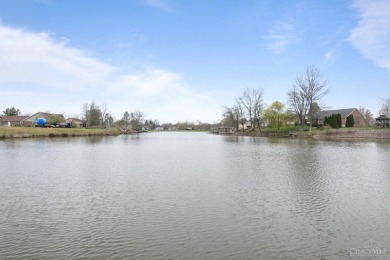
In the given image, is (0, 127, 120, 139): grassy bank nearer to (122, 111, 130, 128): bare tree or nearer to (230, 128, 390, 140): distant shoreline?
(230, 128, 390, 140): distant shoreline

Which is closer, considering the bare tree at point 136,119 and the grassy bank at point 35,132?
the grassy bank at point 35,132

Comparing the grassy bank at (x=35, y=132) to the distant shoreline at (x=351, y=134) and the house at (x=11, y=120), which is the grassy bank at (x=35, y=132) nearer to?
the house at (x=11, y=120)

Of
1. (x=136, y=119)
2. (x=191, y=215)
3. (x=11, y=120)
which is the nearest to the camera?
(x=191, y=215)

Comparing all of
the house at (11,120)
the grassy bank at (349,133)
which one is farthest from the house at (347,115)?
the house at (11,120)

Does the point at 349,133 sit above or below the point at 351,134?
above

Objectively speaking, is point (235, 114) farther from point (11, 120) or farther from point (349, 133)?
point (11, 120)

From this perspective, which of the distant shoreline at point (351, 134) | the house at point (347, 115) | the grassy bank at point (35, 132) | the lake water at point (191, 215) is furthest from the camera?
the house at point (347, 115)

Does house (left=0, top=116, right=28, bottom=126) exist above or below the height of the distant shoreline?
above

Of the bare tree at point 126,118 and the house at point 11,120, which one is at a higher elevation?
the bare tree at point 126,118

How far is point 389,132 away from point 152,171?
52.4 m

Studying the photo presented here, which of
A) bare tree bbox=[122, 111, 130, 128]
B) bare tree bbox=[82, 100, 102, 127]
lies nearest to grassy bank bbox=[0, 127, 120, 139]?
bare tree bbox=[82, 100, 102, 127]

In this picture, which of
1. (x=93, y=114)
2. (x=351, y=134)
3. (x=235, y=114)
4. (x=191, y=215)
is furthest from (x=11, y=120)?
(x=191, y=215)

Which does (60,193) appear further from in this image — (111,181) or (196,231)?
(196,231)

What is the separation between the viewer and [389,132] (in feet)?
177
